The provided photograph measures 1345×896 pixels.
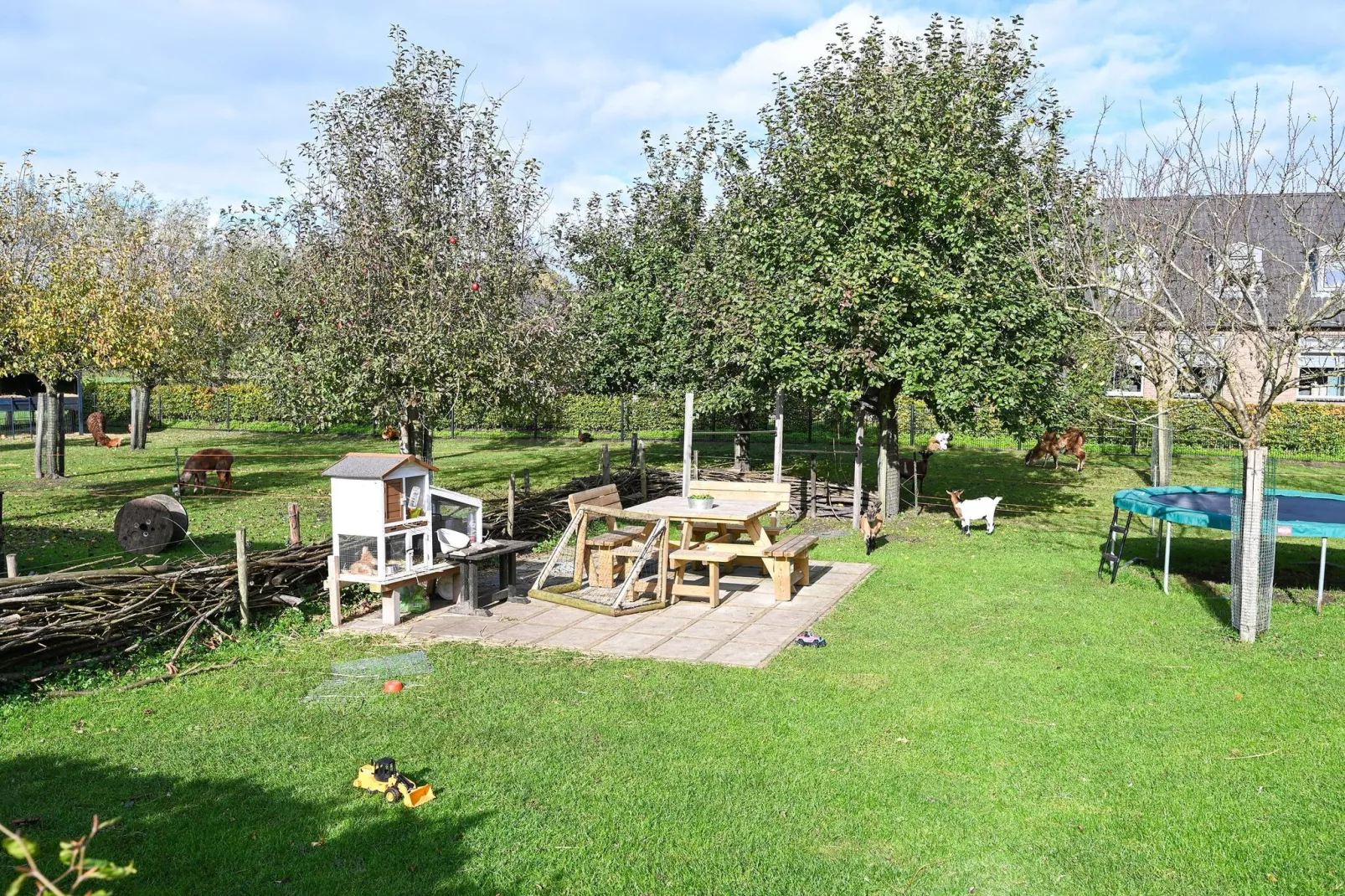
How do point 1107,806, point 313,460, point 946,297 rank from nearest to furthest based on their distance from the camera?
point 1107,806, point 946,297, point 313,460

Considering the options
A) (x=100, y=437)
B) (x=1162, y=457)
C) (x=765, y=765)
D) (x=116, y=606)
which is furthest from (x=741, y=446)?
(x=100, y=437)

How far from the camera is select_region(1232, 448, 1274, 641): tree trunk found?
883 centimetres

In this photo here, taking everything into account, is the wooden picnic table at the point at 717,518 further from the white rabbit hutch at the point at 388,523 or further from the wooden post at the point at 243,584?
the wooden post at the point at 243,584

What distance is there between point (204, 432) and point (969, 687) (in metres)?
33.7

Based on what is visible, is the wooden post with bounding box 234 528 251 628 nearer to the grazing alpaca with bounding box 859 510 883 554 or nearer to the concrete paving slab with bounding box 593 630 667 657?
the concrete paving slab with bounding box 593 630 667 657

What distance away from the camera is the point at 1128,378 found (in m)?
18.8

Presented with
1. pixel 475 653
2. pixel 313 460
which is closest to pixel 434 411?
pixel 475 653

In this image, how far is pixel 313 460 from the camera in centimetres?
2558

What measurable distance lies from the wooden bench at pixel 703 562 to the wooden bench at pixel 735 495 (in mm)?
1269

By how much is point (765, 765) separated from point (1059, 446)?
65.5 ft

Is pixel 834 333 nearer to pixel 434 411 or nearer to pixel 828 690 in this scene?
pixel 434 411

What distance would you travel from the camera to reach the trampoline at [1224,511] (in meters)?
9.84

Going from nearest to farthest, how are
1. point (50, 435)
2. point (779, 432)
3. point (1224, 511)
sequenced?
point (1224, 511), point (779, 432), point (50, 435)

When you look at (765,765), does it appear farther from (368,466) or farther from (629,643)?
(368,466)
